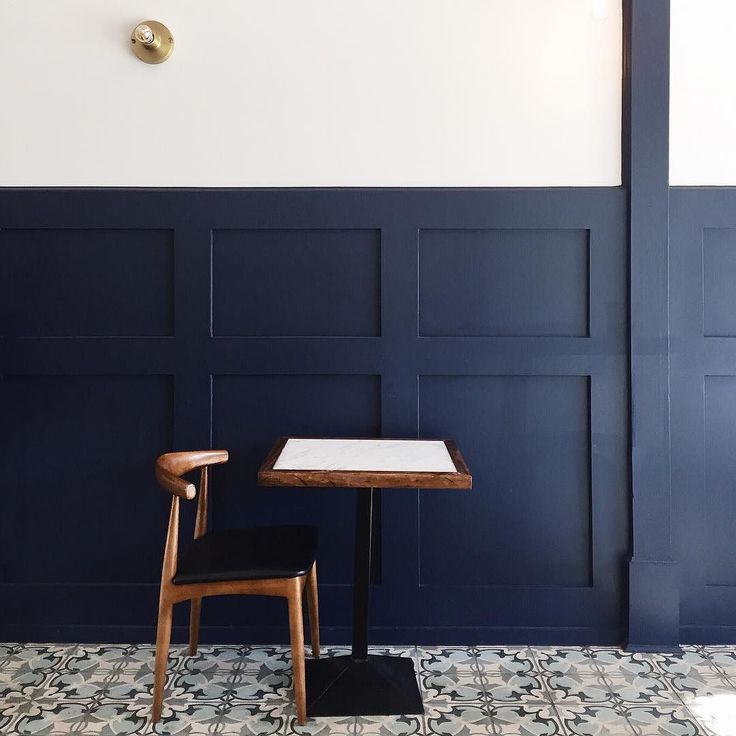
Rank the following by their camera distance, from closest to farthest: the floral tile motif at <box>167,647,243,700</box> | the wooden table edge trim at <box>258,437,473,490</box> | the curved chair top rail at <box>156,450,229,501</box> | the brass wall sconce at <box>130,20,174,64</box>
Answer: the wooden table edge trim at <box>258,437,473,490</box>, the curved chair top rail at <box>156,450,229,501</box>, the floral tile motif at <box>167,647,243,700</box>, the brass wall sconce at <box>130,20,174,64</box>

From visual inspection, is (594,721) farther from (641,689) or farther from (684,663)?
(684,663)

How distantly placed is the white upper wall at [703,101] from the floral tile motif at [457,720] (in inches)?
80.3

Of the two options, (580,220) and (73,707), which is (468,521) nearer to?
(580,220)

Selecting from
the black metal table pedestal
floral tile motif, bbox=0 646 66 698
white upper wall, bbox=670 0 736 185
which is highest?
white upper wall, bbox=670 0 736 185

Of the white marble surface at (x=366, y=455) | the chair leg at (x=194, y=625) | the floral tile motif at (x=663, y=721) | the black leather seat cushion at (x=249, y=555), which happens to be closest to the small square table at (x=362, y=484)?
the white marble surface at (x=366, y=455)

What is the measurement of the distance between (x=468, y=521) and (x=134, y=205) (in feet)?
5.83

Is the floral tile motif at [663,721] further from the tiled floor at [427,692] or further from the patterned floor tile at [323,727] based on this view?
the patterned floor tile at [323,727]

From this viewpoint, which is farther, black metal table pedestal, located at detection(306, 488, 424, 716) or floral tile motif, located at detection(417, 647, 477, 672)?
floral tile motif, located at detection(417, 647, 477, 672)

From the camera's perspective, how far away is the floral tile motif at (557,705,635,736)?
191cm

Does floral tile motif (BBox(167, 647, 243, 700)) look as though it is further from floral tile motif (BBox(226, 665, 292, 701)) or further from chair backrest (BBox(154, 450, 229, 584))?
chair backrest (BBox(154, 450, 229, 584))

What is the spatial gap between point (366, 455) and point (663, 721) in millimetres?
1231

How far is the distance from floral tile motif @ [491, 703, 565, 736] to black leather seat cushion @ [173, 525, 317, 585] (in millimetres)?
763

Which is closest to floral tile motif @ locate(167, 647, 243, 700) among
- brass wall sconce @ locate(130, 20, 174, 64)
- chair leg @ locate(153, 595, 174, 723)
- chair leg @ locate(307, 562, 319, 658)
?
chair leg @ locate(153, 595, 174, 723)

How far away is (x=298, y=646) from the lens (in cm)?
190
